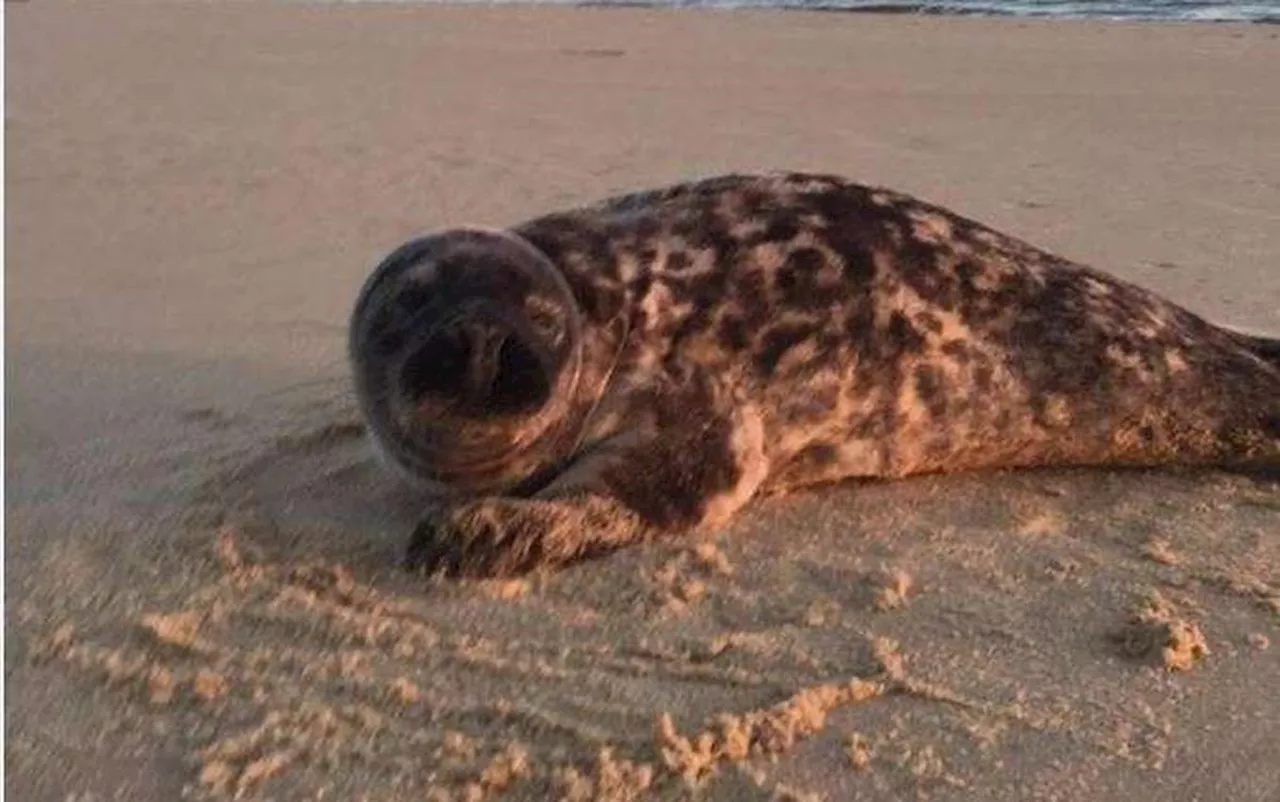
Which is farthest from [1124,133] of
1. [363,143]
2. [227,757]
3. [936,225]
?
[227,757]

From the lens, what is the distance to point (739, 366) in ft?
11.4

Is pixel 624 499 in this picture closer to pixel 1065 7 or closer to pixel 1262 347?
pixel 1262 347

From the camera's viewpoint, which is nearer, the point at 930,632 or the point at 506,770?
the point at 506,770

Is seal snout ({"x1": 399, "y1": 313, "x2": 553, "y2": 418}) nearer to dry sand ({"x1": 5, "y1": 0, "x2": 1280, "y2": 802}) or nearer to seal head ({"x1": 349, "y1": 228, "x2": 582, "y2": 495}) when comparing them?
seal head ({"x1": 349, "y1": 228, "x2": 582, "y2": 495})

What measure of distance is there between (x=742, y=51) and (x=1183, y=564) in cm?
893

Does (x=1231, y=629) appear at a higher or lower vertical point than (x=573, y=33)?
higher

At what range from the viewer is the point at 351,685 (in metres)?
2.62

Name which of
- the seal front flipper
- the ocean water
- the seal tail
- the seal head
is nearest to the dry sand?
the seal front flipper

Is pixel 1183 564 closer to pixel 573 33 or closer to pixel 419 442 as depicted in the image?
pixel 419 442

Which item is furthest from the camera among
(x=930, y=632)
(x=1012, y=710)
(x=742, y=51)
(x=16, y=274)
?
(x=742, y=51)

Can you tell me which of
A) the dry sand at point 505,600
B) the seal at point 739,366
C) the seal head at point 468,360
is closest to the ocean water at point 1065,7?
the dry sand at point 505,600

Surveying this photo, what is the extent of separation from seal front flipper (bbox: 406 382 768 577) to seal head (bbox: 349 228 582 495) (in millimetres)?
96

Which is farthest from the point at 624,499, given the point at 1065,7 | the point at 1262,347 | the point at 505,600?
the point at 1065,7

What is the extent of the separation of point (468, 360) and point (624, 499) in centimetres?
38
